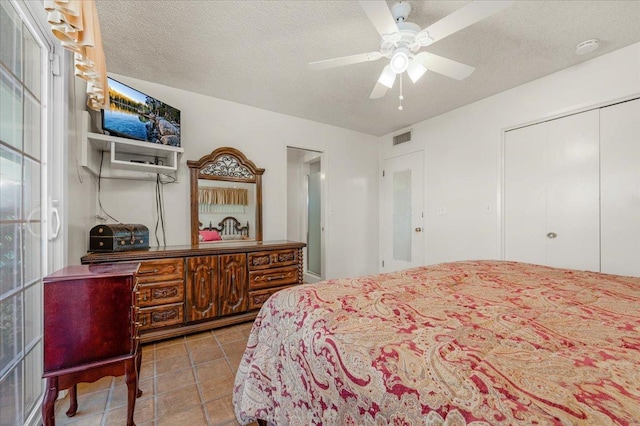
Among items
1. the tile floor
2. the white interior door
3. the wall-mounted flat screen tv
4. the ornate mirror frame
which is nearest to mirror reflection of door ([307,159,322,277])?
the white interior door

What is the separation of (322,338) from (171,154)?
2.65 metres

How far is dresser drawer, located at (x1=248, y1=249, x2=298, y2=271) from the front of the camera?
280 cm

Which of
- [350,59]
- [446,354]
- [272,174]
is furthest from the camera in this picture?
[272,174]

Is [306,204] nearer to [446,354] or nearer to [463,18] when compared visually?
[463,18]

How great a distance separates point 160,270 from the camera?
233cm

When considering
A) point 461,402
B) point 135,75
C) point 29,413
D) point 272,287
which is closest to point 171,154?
point 135,75

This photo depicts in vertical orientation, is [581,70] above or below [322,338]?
above

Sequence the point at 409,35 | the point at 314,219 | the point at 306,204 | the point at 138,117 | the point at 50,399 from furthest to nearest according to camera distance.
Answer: the point at 306,204
the point at 314,219
the point at 138,117
the point at 409,35
the point at 50,399

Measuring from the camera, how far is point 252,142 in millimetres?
3410

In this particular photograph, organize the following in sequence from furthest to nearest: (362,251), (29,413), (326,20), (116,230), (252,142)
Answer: (362,251)
(252,142)
(116,230)
(326,20)
(29,413)

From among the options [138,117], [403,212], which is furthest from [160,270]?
[403,212]

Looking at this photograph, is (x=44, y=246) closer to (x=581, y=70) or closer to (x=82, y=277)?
(x=82, y=277)

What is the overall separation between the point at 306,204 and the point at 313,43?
3085 mm

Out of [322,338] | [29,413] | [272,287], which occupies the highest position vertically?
[322,338]
